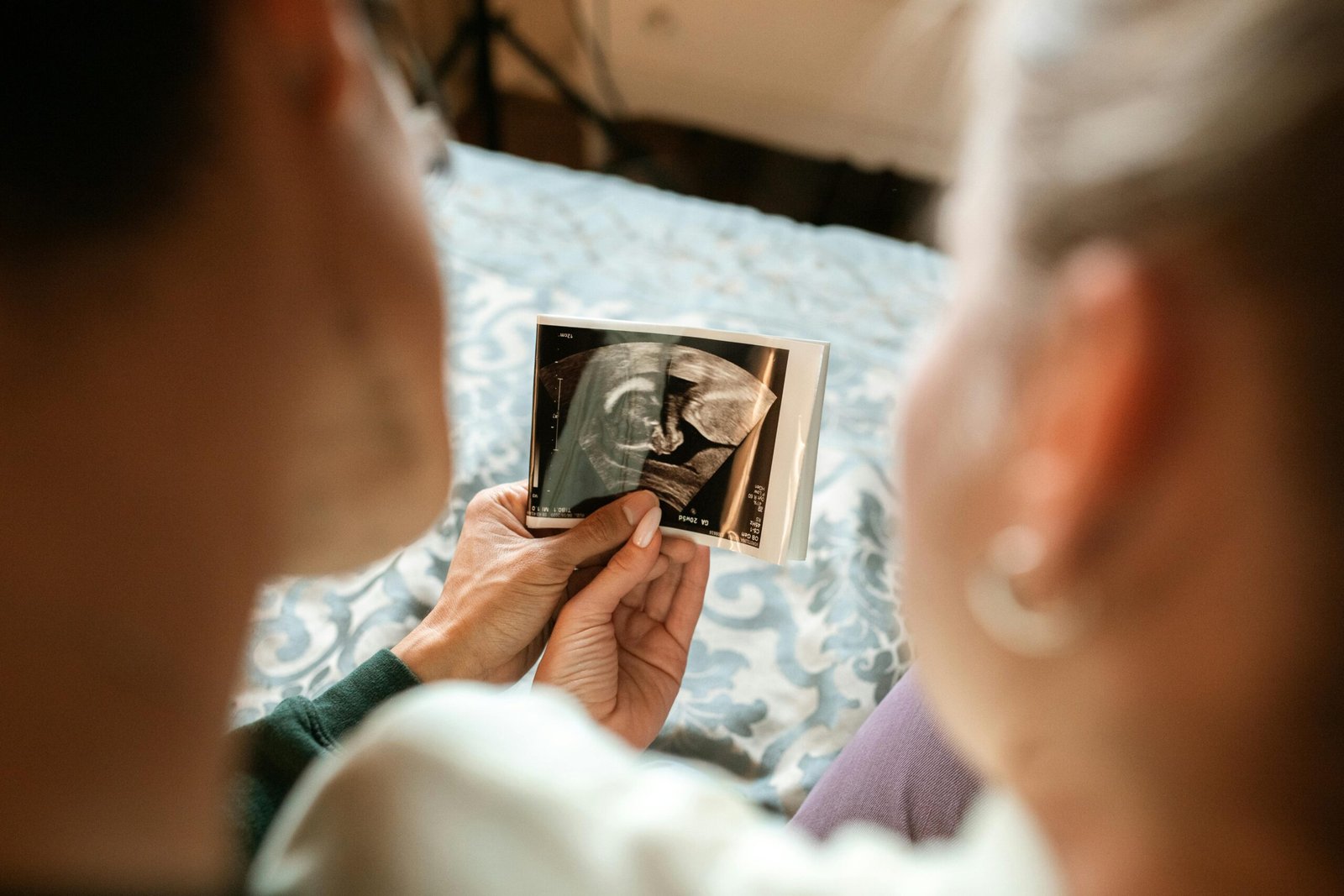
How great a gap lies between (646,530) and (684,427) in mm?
112

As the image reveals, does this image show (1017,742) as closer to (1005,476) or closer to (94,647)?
(1005,476)

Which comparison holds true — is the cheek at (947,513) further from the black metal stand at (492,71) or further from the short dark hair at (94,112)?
the black metal stand at (492,71)

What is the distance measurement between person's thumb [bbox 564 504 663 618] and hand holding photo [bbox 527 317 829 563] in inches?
0.9

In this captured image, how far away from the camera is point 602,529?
0.86 metres

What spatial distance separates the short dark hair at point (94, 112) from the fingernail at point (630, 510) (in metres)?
0.60

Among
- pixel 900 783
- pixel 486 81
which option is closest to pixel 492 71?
pixel 486 81

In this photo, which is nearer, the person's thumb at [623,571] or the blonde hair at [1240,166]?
the blonde hair at [1240,166]

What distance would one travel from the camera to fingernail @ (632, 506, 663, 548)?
2.82ft

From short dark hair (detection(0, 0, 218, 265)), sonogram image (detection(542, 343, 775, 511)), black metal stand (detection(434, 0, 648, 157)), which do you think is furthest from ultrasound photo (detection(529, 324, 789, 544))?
black metal stand (detection(434, 0, 648, 157))

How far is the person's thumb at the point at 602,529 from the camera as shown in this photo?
859 mm

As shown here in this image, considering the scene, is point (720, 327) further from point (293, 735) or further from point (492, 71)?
point (492, 71)

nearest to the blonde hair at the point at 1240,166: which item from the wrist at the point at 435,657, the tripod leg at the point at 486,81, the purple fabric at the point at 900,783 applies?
the purple fabric at the point at 900,783

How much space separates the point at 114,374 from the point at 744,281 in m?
1.16

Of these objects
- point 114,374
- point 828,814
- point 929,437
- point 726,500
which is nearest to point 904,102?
point 726,500
